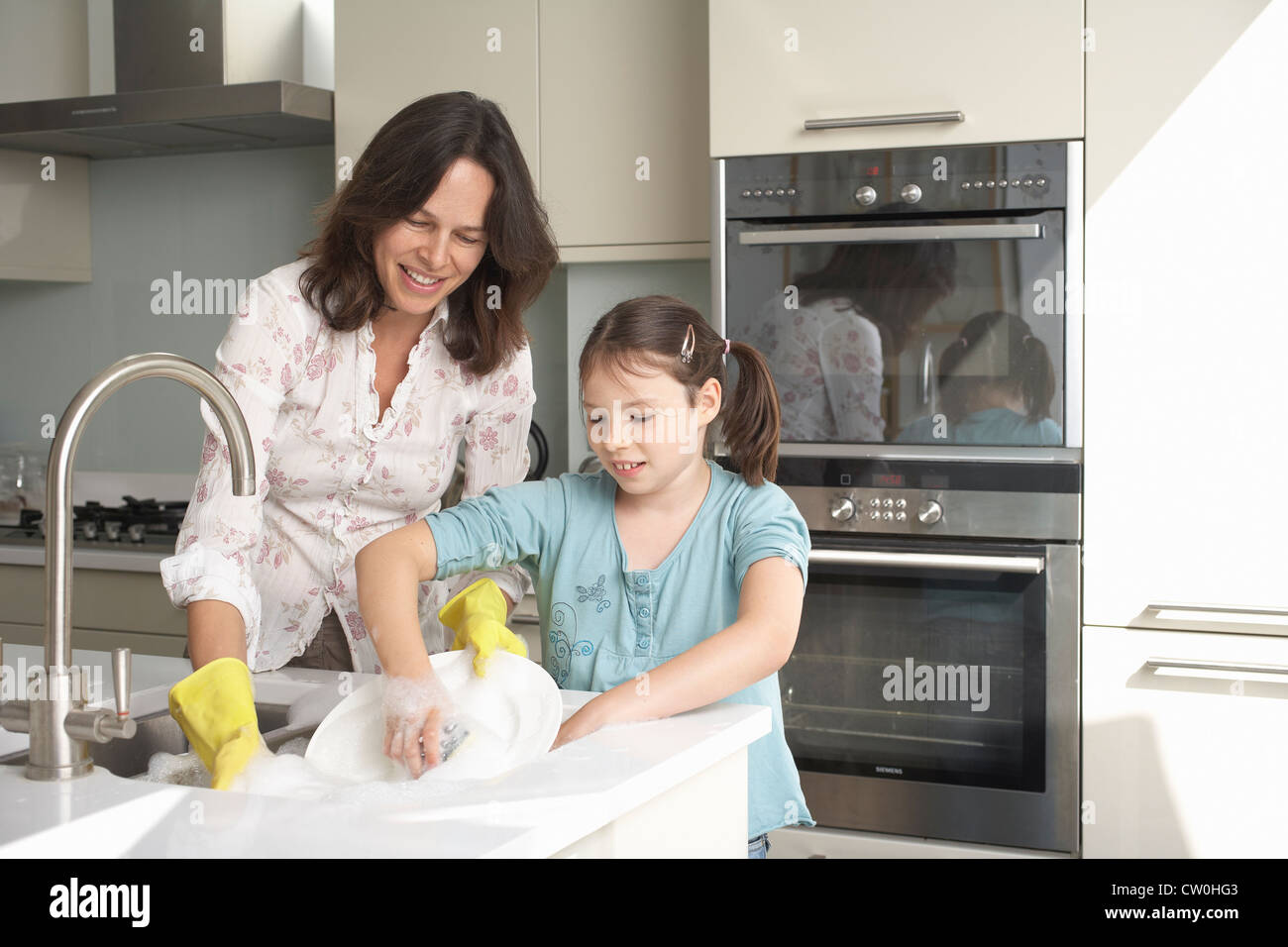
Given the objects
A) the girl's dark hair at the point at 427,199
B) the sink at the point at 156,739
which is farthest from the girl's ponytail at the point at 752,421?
the sink at the point at 156,739

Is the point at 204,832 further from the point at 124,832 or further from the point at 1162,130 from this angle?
the point at 1162,130

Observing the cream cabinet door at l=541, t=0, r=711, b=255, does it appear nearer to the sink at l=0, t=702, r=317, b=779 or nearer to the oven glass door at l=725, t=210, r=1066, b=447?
the oven glass door at l=725, t=210, r=1066, b=447

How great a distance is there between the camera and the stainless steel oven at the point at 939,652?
6.49ft

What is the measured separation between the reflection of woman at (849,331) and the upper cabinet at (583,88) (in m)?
0.33

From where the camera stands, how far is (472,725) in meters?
0.98

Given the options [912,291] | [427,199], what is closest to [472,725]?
[427,199]

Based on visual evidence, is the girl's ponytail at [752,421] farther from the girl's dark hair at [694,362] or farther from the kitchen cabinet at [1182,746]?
the kitchen cabinet at [1182,746]

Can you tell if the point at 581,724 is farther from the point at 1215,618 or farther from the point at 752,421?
the point at 1215,618

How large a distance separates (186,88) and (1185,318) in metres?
1.99

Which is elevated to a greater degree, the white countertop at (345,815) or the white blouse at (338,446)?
the white blouse at (338,446)

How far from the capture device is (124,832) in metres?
0.78

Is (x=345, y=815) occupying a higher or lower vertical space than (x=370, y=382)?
lower
